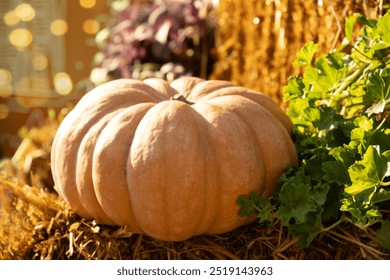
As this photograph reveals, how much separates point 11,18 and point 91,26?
2.03ft

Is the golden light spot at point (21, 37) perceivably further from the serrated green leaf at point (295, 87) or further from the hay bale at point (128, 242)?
the serrated green leaf at point (295, 87)

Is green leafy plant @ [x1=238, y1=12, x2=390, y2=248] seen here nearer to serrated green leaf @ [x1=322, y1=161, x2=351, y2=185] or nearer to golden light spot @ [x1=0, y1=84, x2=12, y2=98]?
serrated green leaf @ [x1=322, y1=161, x2=351, y2=185]

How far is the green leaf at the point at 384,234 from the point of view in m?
1.38

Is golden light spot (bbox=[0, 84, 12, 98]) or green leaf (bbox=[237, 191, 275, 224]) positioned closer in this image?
green leaf (bbox=[237, 191, 275, 224])

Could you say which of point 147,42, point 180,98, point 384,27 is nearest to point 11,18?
point 147,42

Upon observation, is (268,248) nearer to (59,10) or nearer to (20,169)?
(20,169)

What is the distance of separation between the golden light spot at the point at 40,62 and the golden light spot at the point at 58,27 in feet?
0.67

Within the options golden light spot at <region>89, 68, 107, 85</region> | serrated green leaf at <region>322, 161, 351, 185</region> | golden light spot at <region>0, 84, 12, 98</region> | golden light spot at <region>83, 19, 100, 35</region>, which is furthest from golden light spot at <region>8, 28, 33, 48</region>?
serrated green leaf at <region>322, 161, 351, 185</region>

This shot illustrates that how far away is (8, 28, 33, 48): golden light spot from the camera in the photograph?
15.3 feet

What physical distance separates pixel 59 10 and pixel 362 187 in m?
3.60

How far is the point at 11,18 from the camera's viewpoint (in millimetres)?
4660

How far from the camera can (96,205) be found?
5.07ft

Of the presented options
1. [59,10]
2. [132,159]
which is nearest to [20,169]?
[132,159]

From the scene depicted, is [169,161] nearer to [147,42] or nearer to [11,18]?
[147,42]
